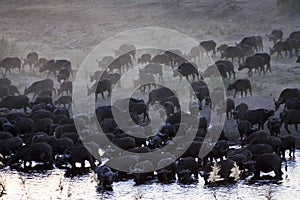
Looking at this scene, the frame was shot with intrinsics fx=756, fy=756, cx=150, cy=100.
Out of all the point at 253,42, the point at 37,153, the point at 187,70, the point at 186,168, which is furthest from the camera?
the point at 253,42

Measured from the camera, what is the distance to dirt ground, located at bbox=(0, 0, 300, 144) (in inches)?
1473

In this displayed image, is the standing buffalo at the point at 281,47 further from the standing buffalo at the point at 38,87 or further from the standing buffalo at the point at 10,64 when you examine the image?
the standing buffalo at the point at 10,64

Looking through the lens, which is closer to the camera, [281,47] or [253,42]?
[281,47]

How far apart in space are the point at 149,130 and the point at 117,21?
2617 centimetres

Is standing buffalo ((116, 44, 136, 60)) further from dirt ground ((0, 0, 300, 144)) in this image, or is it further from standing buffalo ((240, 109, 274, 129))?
standing buffalo ((240, 109, 274, 129))

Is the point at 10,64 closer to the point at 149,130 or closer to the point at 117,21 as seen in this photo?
the point at 149,130

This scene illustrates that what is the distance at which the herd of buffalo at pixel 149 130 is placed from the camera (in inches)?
625

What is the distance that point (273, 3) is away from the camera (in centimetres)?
4394

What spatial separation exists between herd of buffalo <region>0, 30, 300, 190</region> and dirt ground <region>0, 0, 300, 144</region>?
292 cm

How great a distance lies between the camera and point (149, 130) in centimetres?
1973

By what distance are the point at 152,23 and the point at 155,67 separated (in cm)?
1668

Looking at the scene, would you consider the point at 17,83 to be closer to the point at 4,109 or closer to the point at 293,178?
the point at 4,109

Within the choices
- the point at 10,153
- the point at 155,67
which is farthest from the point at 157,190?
the point at 155,67

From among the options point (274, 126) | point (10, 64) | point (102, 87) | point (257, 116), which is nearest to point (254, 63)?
point (102, 87)
